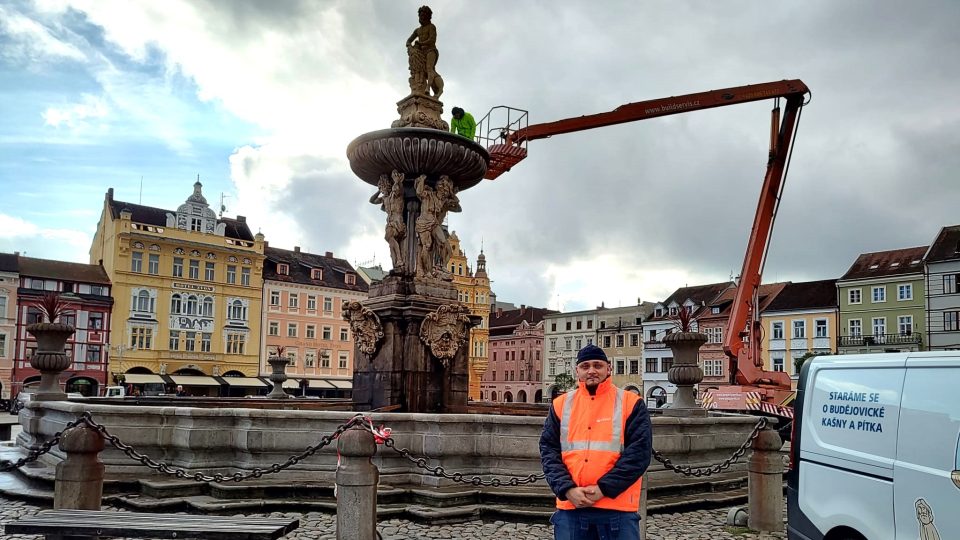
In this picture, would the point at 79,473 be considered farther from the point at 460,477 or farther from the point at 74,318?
the point at 74,318

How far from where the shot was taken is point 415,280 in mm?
12609

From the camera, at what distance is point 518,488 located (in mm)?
8883

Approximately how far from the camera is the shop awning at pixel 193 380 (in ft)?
167

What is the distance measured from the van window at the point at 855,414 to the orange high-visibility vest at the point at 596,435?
6.27 feet

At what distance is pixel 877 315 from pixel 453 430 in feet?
178

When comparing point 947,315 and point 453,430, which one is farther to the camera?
point 947,315

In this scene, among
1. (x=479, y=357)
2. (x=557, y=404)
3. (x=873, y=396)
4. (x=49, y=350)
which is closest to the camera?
(x=557, y=404)

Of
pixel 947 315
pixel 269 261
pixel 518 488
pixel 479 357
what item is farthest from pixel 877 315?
pixel 518 488

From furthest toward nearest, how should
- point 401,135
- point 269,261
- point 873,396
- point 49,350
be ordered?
point 269,261 < point 49,350 < point 401,135 < point 873,396

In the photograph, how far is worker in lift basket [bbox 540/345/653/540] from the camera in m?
4.47

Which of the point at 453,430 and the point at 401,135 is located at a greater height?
the point at 401,135

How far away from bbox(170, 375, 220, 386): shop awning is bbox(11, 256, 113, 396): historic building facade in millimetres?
4263

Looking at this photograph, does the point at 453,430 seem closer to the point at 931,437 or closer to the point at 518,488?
the point at 518,488

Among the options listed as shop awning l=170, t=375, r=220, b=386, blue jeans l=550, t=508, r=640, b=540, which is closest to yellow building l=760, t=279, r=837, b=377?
shop awning l=170, t=375, r=220, b=386
